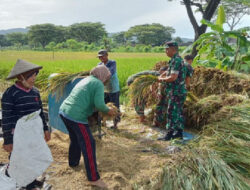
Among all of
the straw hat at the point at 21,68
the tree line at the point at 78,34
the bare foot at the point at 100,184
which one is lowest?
the bare foot at the point at 100,184

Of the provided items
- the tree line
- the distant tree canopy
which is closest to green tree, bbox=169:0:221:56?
the tree line

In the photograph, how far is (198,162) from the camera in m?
2.37

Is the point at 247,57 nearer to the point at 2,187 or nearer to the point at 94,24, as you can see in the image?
the point at 2,187

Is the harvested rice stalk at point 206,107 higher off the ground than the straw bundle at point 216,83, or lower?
lower

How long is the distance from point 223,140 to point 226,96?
4.63 feet

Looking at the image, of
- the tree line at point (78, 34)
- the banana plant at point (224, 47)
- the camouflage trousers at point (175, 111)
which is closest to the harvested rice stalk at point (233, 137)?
the camouflage trousers at point (175, 111)

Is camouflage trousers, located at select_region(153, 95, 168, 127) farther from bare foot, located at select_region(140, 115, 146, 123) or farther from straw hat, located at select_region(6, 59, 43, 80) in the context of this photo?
straw hat, located at select_region(6, 59, 43, 80)

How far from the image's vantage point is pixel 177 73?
141 inches

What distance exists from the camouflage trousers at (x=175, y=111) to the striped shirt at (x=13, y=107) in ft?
7.30

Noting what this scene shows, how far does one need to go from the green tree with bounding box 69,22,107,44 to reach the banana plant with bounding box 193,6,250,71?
56.6 metres

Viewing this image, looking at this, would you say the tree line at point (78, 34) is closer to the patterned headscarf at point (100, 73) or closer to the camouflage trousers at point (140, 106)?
the camouflage trousers at point (140, 106)

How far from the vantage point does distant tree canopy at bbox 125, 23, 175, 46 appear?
66.0 meters

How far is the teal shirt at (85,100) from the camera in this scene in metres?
2.49

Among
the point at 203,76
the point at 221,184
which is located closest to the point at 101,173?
the point at 221,184
